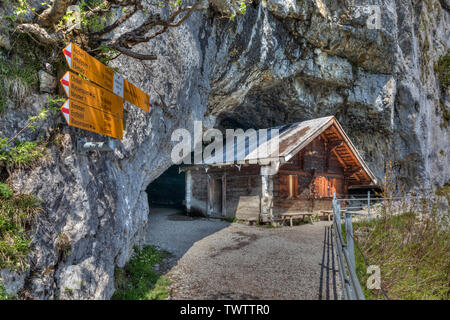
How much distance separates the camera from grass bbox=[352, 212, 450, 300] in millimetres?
6109

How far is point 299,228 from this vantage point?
507 inches

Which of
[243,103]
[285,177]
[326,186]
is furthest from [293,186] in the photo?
[243,103]

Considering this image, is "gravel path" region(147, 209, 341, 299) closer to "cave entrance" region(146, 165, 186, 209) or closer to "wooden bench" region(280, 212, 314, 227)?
"wooden bench" region(280, 212, 314, 227)

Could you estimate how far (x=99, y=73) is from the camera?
189 inches

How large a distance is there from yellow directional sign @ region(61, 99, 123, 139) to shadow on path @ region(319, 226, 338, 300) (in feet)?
17.4

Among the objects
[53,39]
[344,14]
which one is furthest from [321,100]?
[53,39]

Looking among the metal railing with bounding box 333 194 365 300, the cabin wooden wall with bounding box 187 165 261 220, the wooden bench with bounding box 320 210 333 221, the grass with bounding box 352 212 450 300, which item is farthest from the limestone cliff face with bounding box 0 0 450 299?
the wooden bench with bounding box 320 210 333 221

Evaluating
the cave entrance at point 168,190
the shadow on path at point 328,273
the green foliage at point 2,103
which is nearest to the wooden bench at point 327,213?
the shadow on path at point 328,273

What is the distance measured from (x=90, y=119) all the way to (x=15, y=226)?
1.92 m

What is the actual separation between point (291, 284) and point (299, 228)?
694 centimetres

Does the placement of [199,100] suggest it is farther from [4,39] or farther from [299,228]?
[4,39]

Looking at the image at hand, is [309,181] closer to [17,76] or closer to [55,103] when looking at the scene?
[55,103]

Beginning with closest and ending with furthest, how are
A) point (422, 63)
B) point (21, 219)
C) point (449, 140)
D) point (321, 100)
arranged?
point (21, 219) < point (321, 100) < point (422, 63) < point (449, 140)

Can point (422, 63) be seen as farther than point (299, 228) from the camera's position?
Yes
